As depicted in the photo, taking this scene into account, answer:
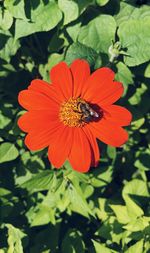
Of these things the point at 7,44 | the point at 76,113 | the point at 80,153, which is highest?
the point at 7,44

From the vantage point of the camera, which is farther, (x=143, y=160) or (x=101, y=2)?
(x=143, y=160)

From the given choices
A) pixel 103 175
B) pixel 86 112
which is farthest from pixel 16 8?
pixel 103 175

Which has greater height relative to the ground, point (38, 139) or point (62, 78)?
point (62, 78)

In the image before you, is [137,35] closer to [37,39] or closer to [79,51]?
[79,51]

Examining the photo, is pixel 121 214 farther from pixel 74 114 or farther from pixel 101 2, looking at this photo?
pixel 101 2

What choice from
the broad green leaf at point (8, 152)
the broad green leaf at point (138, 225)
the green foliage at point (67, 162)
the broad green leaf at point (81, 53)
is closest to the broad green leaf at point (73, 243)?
the green foliage at point (67, 162)

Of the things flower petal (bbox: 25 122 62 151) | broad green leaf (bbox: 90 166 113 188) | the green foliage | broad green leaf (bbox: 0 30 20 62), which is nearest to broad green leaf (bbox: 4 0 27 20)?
the green foliage

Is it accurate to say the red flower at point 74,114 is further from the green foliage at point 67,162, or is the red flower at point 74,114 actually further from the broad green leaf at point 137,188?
the broad green leaf at point 137,188
